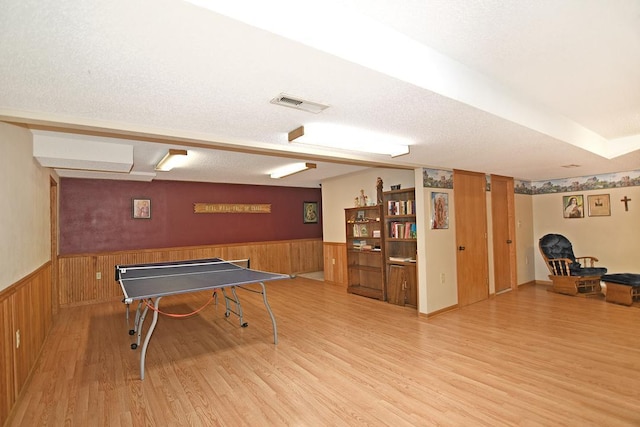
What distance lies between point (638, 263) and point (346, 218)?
5.22m

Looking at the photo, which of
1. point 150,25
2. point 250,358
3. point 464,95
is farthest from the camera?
point 250,358

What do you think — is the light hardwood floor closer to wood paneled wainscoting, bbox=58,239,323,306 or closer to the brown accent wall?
wood paneled wainscoting, bbox=58,239,323,306

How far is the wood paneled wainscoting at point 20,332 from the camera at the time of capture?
7.68 feet

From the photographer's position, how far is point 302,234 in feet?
28.7

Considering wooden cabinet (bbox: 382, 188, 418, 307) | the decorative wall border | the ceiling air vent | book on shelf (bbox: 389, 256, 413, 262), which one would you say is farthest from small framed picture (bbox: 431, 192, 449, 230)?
the ceiling air vent

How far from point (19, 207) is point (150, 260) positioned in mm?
3657

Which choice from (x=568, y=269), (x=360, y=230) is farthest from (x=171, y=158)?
(x=568, y=269)

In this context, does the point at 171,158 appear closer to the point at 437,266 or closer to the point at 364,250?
the point at 364,250

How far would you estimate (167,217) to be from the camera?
6727 mm

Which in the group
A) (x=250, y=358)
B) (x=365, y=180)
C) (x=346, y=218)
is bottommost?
(x=250, y=358)

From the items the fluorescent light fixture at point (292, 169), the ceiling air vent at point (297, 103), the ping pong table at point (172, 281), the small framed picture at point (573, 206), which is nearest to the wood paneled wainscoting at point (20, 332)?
the ping pong table at point (172, 281)

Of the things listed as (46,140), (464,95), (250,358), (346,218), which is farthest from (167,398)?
(346,218)

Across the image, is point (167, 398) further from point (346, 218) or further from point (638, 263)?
point (638, 263)

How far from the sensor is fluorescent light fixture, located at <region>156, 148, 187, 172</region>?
393 cm
